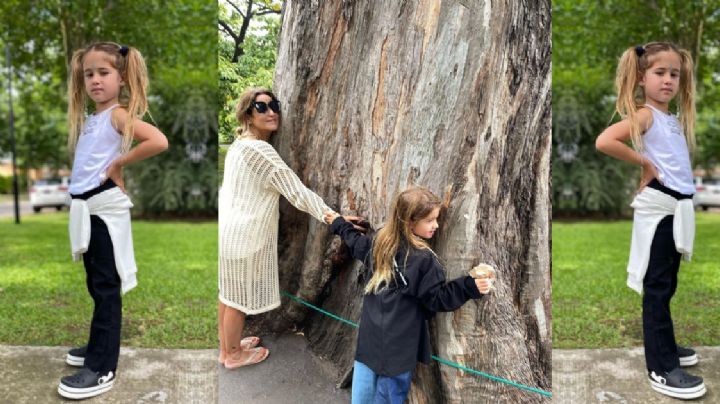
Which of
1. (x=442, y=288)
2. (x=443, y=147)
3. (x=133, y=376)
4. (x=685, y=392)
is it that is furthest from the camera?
(x=133, y=376)

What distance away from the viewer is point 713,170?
3.26 m

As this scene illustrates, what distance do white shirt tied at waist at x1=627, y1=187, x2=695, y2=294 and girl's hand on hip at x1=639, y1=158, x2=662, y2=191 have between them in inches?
1.4

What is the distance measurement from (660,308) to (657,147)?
31.8 inches

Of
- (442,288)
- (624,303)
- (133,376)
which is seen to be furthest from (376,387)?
(133,376)

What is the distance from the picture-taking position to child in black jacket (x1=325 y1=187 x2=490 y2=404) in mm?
2219

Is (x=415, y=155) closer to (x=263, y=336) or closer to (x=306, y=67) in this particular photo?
(x=306, y=67)

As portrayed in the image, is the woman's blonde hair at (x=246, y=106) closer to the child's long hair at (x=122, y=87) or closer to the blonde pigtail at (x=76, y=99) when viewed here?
the child's long hair at (x=122, y=87)

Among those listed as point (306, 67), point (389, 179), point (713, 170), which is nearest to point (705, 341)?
point (713, 170)

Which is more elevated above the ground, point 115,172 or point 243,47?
point 243,47

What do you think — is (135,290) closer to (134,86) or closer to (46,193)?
(134,86)

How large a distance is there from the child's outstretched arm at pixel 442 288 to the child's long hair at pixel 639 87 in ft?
3.53

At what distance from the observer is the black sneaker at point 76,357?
3445 millimetres

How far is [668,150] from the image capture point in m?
2.66

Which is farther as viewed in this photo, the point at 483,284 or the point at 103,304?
the point at 103,304
